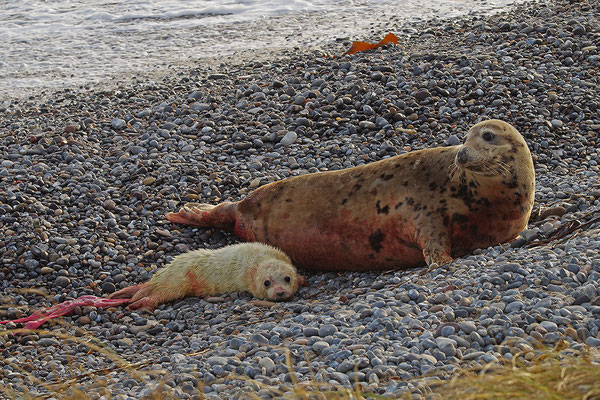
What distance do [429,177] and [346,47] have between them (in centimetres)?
563

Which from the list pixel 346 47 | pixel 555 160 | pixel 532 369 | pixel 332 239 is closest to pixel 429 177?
pixel 332 239

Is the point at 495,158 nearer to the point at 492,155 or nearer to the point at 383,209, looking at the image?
the point at 492,155

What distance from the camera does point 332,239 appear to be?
5.86 m

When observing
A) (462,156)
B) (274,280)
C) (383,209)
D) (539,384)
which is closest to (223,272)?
(274,280)

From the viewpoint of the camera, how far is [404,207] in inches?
220

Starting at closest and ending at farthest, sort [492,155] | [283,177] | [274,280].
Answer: [492,155] < [274,280] < [283,177]

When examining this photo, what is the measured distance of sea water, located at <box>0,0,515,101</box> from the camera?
479 inches

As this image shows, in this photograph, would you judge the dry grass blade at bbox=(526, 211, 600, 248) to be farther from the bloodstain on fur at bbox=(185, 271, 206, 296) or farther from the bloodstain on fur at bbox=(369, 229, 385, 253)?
the bloodstain on fur at bbox=(185, 271, 206, 296)

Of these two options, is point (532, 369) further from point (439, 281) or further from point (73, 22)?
point (73, 22)

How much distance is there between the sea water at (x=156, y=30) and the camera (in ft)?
39.9

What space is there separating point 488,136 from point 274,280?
71.0 inches

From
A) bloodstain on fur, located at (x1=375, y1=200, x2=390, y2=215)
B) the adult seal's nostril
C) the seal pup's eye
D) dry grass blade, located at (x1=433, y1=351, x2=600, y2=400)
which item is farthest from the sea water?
dry grass blade, located at (x1=433, y1=351, x2=600, y2=400)

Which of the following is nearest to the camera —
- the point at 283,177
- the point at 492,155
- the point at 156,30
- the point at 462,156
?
the point at 462,156

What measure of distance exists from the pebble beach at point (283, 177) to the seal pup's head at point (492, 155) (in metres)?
0.48
